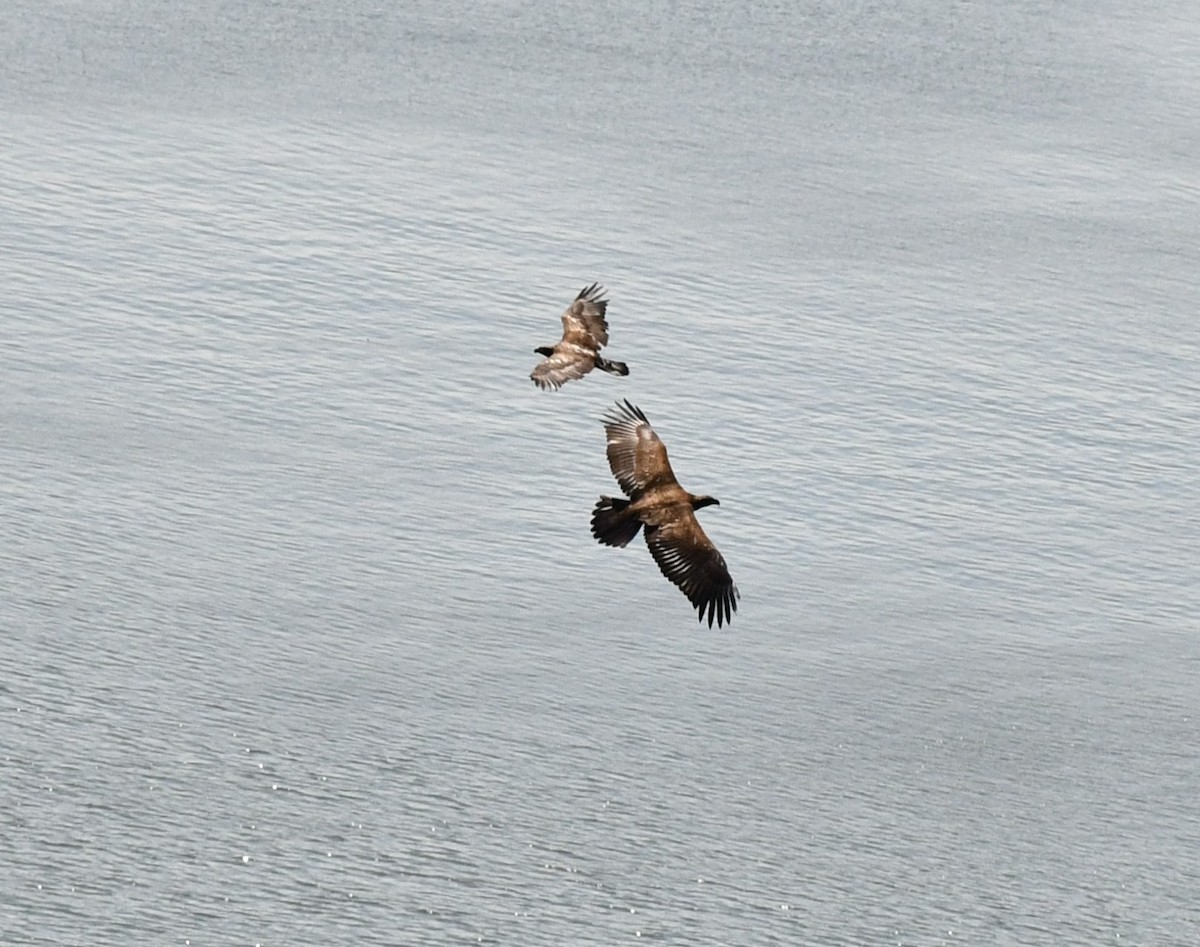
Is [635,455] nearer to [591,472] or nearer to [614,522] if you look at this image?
[614,522]

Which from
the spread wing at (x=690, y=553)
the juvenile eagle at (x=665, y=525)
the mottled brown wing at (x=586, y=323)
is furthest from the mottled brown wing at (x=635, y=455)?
the mottled brown wing at (x=586, y=323)

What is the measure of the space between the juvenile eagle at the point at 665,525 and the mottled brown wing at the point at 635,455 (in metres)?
0.02

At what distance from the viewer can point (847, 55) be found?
584 ft

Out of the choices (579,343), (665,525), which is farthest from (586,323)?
(665,525)

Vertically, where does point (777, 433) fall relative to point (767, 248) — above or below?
below

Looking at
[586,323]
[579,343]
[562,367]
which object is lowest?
[562,367]

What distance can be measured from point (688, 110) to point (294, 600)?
173ft

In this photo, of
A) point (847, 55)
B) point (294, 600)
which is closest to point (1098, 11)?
point (847, 55)

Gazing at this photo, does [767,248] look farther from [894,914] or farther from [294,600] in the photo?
[894,914]

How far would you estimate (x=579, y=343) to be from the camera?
66250 mm

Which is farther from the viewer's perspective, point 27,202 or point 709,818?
point 27,202

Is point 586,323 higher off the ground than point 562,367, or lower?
higher

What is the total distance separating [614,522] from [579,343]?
50.4ft

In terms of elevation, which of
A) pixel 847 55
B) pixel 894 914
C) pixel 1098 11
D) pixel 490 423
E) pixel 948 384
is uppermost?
pixel 1098 11
